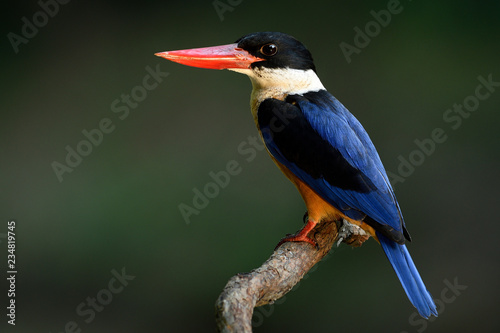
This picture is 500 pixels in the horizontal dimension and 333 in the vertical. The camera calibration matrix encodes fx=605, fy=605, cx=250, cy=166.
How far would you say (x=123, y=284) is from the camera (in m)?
3.01

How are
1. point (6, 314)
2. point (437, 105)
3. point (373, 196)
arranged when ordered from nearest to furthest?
point (373, 196) → point (6, 314) → point (437, 105)

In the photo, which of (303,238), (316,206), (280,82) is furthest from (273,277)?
(280,82)

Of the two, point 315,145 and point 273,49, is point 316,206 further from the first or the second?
point 273,49

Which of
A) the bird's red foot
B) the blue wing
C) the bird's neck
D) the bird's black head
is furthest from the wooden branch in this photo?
the bird's black head

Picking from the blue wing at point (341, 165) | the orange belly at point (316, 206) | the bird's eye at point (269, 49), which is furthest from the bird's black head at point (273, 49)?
the orange belly at point (316, 206)

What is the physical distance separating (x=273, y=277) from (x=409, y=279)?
0.43 meters

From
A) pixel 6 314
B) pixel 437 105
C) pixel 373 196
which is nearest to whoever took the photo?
pixel 373 196

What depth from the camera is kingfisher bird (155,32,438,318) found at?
182 cm

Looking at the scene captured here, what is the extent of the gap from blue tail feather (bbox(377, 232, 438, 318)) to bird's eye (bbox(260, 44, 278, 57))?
2.18ft

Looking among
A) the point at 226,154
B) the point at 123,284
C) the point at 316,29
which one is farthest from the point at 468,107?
the point at 123,284

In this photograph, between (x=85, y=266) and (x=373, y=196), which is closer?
(x=373, y=196)

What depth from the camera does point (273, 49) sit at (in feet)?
6.38

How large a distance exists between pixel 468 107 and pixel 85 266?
214 cm

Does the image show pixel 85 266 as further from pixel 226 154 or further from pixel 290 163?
pixel 290 163
